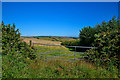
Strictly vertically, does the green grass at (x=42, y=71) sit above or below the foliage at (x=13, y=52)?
below

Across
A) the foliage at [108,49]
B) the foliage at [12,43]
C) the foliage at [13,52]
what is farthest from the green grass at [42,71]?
the foliage at [108,49]

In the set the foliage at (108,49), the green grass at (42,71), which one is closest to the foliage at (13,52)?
the green grass at (42,71)

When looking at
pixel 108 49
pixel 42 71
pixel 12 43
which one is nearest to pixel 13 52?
pixel 12 43

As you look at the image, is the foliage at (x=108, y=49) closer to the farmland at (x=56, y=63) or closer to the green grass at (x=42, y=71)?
the farmland at (x=56, y=63)

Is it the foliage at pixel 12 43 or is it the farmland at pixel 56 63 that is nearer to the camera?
the farmland at pixel 56 63

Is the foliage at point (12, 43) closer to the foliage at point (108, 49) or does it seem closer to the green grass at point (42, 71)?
the green grass at point (42, 71)

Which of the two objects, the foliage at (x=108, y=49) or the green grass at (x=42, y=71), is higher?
the foliage at (x=108, y=49)

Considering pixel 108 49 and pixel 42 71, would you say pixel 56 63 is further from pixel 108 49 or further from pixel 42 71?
pixel 108 49

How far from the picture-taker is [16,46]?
21.0 ft

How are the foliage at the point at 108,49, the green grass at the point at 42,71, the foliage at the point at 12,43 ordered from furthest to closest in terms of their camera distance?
1. the foliage at the point at 108,49
2. the foliage at the point at 12,43
3. the green grass at the point at 42,71

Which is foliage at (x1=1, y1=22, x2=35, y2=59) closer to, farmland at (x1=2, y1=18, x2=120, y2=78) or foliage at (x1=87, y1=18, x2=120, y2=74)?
farmland at (x1=2, y1=18, x2=120, y2=78)

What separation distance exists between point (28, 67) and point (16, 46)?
150 cm

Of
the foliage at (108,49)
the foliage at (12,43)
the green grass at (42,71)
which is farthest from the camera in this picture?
the foliage at (108,49)

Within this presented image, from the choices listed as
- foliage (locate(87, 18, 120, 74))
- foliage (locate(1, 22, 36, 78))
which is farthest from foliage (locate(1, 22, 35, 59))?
foliage (locate(87, 18, 120, 74))
